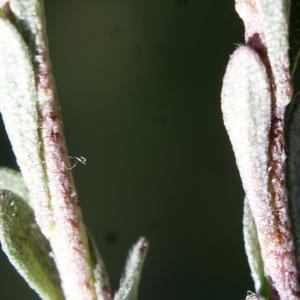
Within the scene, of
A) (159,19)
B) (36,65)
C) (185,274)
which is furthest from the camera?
(185,274)

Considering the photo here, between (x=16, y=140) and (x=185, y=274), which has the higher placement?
(x=16, y=140)

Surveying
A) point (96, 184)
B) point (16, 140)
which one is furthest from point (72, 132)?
point (16, 140)

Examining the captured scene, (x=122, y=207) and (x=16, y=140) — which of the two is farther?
(x=122, y=207)

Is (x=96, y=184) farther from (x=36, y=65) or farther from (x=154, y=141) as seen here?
(x=36, y=65)

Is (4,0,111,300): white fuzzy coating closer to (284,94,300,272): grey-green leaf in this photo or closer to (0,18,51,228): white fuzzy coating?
(0,18,51,228): white fuzzy coating

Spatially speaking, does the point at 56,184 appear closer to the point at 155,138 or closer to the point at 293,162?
the point at 293,162
